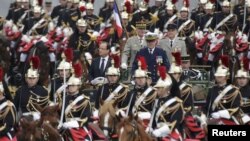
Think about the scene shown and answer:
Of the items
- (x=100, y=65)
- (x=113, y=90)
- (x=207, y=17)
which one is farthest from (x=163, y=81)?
(x=207, y=17)

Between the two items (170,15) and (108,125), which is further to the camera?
(170,15)

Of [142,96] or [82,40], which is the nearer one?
[142,96]

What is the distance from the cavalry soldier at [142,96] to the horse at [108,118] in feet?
1.72

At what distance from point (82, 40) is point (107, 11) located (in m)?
3.95

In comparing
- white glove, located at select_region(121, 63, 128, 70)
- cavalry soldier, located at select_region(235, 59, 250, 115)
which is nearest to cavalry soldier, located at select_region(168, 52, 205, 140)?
cavalry soldier, located at select_region(235, 59, 250, 115)

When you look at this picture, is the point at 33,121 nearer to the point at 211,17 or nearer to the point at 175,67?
the point at 175,67

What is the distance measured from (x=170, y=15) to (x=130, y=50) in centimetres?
537

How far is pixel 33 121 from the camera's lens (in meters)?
28.1

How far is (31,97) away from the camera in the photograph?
31172mm

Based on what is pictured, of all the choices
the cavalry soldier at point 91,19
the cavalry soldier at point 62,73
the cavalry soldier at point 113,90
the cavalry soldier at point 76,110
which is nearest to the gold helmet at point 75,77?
the cavalry soldier at point 76,110

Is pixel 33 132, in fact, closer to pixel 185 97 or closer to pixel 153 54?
pixel 185 97

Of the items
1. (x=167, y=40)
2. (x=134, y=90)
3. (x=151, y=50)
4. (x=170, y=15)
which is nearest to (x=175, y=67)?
(x=134, y=90)

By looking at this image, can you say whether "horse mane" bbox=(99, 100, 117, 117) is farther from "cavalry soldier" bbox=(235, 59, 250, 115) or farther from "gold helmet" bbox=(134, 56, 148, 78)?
"cavalry soldier" bbox=(235, 59, 250, 115)

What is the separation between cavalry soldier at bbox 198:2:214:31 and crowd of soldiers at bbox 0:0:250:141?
0.02 metres
